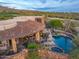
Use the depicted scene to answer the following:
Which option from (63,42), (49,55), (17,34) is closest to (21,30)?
(17,34)

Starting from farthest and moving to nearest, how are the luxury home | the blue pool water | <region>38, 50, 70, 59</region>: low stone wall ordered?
the blue pool water → the luxury home → <region>38, 50, 70, 59</region>: low stone wall

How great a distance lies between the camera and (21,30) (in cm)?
1728

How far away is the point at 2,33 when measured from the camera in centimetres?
1683

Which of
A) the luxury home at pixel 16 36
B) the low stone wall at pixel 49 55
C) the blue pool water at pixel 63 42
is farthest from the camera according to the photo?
the blue pool water at pixel 63 42

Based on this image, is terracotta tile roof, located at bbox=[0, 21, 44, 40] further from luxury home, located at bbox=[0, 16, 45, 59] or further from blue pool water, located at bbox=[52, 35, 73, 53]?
blue pool water, located at bbox=[52, 35, 73, 53]

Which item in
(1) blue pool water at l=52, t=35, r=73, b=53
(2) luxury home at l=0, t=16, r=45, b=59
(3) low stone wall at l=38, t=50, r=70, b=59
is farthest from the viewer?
(1) blue pool water at l=52, t=35, r=73, b=53

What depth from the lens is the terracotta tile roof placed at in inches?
652

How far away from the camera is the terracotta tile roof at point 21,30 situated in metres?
16.6

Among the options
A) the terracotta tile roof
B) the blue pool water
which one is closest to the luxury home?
the terracotta tile roof

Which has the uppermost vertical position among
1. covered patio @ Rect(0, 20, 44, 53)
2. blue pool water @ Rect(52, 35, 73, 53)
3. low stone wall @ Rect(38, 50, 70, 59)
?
covered patio @ Rect(0, 20, 44, 53)

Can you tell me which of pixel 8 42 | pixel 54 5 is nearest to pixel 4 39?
pixel 8 42

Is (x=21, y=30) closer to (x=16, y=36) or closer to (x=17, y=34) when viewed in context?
(x=17, y=34)

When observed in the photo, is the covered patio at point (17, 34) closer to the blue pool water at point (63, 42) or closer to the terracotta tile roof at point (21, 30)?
the terracotta tile roof at point (21, 30)

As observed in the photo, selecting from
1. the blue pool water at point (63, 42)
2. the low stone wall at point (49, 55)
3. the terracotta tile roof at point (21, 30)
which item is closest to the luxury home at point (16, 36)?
the terracotta tile roof at point (21, 30)
